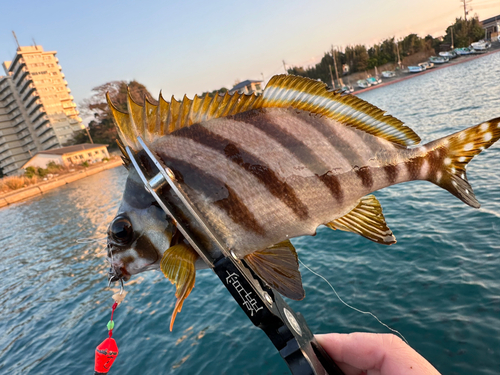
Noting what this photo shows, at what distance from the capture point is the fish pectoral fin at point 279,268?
1429mm

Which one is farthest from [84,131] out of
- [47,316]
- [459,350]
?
[459,350]

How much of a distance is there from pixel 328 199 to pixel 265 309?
69cm

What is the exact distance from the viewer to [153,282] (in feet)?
31.2

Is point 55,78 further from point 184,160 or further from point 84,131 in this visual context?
point 184,160

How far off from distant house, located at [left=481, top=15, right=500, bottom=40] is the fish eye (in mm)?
113434

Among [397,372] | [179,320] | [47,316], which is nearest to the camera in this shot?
[397,372]

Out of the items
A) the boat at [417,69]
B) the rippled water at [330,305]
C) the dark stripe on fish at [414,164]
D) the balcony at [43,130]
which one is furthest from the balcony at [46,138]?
the dark stripe on fish at [414,164]

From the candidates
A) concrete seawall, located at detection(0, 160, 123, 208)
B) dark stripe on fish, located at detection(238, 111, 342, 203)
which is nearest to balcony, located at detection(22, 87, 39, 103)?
concrete seawall, located at detection(0, 160, 123, 208)

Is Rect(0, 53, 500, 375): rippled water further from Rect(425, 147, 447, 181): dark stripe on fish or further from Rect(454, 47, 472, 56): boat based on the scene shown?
Rect(454, 47, 472, 56): boat

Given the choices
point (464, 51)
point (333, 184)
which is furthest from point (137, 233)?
point (464, 51)

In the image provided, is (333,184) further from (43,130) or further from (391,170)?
(43,130)

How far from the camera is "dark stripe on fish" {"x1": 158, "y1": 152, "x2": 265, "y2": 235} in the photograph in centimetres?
147

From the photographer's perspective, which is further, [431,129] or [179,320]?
[431,129]

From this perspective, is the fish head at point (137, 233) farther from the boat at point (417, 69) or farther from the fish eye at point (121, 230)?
the boat at point (417, 69)
